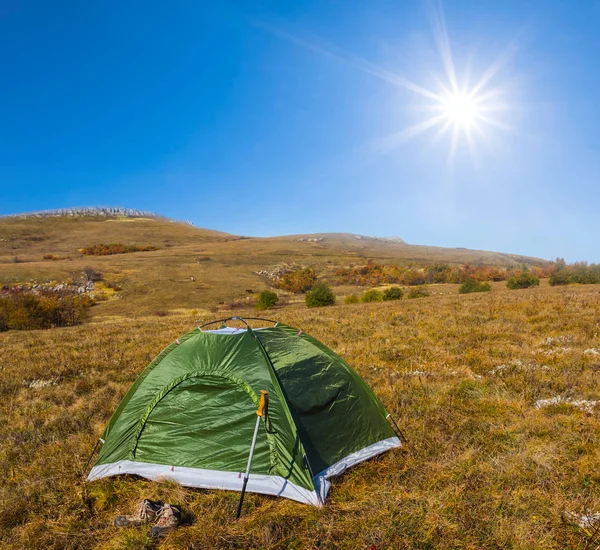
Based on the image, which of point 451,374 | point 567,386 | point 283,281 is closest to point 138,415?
point 451,374

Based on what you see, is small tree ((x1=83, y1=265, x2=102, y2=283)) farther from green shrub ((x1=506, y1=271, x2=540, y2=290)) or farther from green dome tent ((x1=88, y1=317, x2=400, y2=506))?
green shrub ((x1=506, y1=271, x2=540, y2=290))

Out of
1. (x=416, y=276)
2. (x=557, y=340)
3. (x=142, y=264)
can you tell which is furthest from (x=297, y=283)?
(x=557, y=340)

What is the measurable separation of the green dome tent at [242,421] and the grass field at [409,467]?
0.29m

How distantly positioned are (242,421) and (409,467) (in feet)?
9.90

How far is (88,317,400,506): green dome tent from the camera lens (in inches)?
216

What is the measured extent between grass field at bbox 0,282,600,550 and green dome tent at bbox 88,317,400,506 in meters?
0.29

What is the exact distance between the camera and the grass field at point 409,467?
175 inches

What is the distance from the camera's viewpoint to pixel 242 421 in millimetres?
5844

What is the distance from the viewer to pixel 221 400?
6055 millimetres

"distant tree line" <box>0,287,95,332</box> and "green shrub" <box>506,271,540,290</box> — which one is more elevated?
"green shrub" <box>506,271,540,290</box>

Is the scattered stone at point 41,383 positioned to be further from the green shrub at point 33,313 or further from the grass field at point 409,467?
the green shrub at point 33,313

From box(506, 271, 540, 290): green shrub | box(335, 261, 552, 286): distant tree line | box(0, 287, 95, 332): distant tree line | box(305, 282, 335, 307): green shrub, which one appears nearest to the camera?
box(0, 287, 95, 332): distant tree line

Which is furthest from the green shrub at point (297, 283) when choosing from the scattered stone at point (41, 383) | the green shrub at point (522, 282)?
the scattered stone at point (41, 383)

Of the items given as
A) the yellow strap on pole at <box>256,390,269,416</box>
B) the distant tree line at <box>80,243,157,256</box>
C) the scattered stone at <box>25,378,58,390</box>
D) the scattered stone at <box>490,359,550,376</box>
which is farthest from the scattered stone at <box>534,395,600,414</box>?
the distant tree line at <box>80,243,157,256</box>
